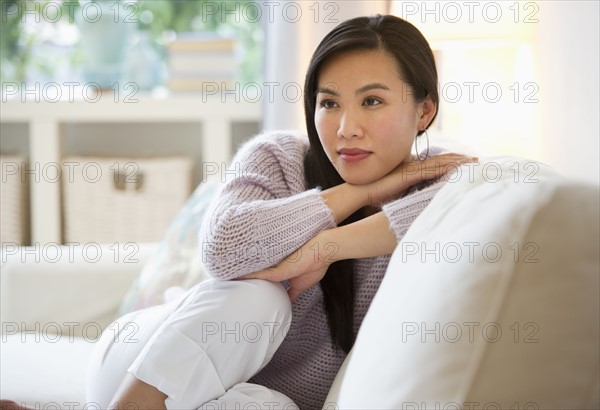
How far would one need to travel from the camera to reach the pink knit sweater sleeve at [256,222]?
1311 millimetres

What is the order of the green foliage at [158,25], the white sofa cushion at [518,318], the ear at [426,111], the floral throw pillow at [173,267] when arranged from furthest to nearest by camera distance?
the green foliage at [158,25]
the floral throw pillow at [173,267]
the ear at [426,111]
the white sofa cushion at [518,318]

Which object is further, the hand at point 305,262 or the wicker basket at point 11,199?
the wicker basket at point 11,199

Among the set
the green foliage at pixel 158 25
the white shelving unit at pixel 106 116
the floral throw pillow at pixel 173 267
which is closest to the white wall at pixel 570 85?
the floral throw pillow at pixel 173 267

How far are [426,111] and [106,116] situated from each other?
1.94m

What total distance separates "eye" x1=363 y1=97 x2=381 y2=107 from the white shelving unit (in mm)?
1798

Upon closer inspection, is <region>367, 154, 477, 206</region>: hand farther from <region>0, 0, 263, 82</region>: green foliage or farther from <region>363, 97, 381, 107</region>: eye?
<region>0, 0, 263, 82</region>: green foliage

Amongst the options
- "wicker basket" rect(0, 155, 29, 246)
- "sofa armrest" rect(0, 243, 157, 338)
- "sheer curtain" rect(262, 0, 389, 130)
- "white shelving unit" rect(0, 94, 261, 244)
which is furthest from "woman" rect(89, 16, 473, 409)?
"wicker basket" rect(0, 155, 29, 246)

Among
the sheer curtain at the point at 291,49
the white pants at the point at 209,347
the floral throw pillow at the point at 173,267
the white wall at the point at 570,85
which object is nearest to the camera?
the white pants at the point at 209,347

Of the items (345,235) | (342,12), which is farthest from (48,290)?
(342,12)

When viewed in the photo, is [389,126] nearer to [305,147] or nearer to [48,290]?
[305,147]

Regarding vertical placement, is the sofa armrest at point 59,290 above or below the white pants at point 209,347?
below

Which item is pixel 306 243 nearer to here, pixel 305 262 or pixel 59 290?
pixel 305 262

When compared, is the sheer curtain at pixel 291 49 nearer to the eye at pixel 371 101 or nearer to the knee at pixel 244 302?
the eye at pixel 371 101

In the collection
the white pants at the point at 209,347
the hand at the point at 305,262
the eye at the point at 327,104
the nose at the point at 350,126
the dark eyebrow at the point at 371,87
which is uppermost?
the dark eyebrow at the point at 371,87
